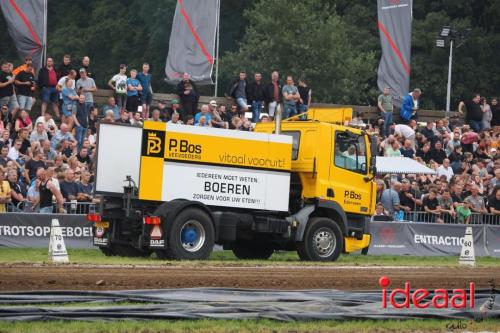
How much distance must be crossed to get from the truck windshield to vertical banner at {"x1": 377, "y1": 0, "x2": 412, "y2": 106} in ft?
44.0

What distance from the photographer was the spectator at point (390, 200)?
1168 inches

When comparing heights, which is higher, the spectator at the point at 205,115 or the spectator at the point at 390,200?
the spectator at the point at 205,115

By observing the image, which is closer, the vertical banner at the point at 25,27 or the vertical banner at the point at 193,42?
the vertical banner at the point at 25,27

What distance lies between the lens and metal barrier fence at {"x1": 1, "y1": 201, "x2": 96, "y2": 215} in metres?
24.9

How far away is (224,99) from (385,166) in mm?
5779

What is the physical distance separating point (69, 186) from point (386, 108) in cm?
1341

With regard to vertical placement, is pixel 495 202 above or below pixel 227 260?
above

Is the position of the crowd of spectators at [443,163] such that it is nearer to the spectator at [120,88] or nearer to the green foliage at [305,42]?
the spectator at [120,88]

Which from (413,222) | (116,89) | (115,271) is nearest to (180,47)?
(116,89)

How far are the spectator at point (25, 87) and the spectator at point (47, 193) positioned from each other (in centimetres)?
460

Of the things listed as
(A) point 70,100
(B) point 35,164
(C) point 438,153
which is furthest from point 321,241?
(C) point 438,153

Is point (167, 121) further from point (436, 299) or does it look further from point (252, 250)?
point (436, 299)

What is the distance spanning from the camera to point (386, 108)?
118ft

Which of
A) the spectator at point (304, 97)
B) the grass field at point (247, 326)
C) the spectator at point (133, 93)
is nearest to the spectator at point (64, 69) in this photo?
the spectator at point (133, 93)
